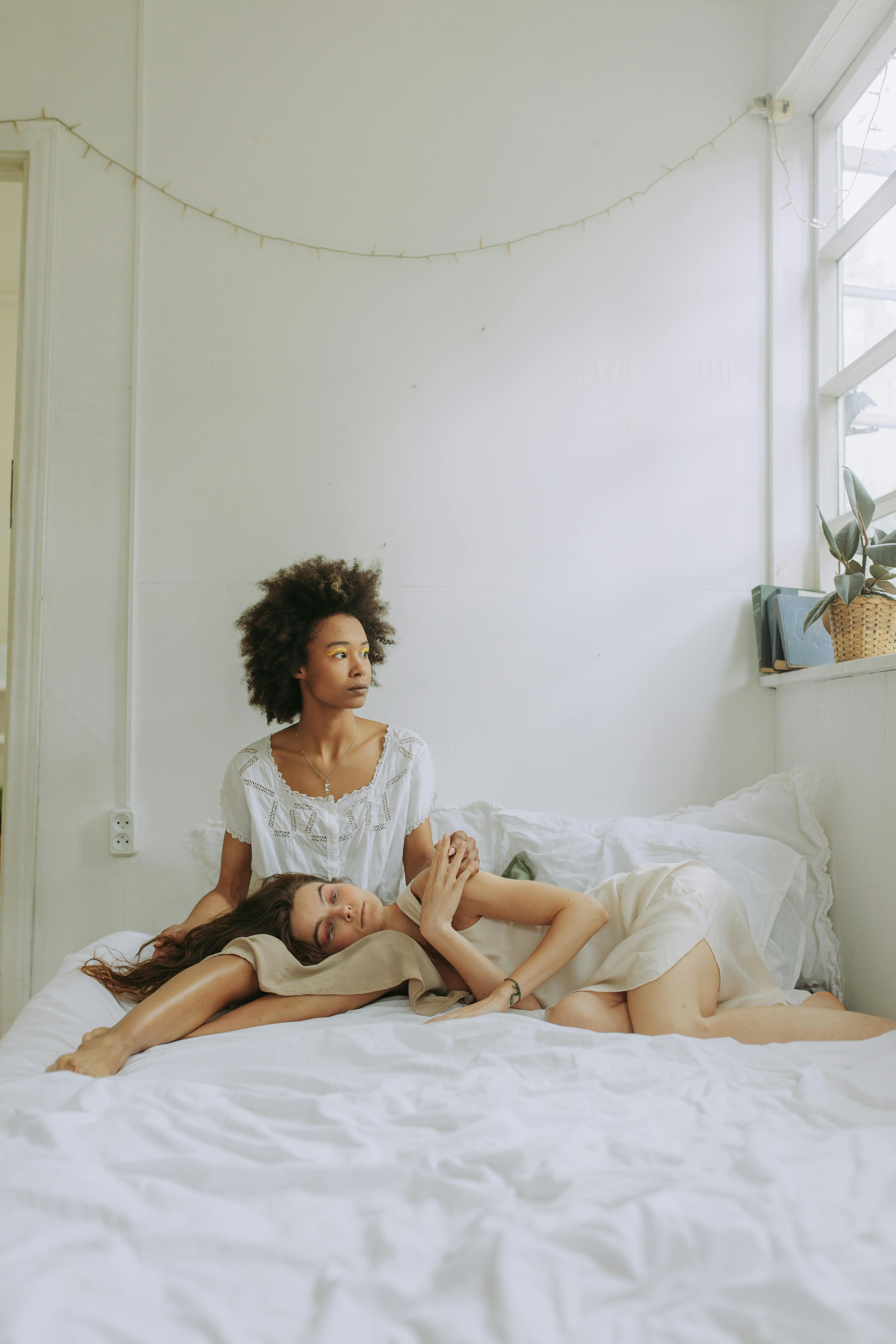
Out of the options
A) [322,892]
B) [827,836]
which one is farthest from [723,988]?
[322,892]

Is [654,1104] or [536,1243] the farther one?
[654,1104]

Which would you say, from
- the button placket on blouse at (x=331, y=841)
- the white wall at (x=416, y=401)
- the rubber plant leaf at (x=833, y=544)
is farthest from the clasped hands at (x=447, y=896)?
the rubber plant leaf at (x=833, y=544)

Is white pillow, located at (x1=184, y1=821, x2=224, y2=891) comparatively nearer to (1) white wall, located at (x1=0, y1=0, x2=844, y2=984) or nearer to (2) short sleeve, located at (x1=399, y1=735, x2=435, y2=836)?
(1) white wall, located at (x1=0, y1=0, x2=844, y2=984)

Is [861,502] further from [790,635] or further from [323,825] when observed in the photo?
[323,825]

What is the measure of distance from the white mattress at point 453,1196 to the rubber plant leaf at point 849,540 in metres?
1.11

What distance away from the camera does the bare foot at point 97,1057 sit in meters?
1.18

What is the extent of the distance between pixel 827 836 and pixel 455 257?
5.80 feet

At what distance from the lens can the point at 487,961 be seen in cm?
152

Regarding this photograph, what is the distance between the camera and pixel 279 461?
7.63 feet

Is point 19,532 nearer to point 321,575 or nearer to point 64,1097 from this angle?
point 321,575

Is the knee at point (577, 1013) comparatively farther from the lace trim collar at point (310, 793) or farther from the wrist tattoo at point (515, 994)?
the lace trim collar at point (310, 793)

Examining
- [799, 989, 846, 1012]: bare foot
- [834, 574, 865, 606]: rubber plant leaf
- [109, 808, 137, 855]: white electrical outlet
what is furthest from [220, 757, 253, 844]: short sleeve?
[834, 574, 865, 606]: rubber plant leaf

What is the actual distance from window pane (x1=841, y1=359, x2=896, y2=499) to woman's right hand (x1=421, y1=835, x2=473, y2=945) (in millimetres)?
1318

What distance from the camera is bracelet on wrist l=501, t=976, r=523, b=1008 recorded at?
1.45 m
